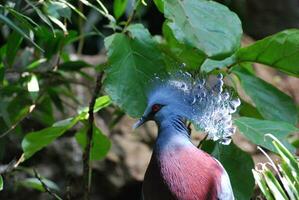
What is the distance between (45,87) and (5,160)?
2.50 feet

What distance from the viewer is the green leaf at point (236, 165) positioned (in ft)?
5.96

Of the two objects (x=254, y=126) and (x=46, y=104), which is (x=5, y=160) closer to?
(x=46, y=104)

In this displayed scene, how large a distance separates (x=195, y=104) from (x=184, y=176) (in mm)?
207

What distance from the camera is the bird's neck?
5.47ft

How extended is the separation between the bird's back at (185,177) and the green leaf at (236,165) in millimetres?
190

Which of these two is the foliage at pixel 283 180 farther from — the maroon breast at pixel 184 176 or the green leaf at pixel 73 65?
the green leaf at pixel 73 65

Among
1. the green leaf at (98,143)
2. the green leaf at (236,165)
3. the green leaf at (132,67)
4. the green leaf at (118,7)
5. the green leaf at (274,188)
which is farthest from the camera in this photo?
the green leaf at (118,7)

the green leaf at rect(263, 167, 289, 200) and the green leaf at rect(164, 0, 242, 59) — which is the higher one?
the green leaf at rect(164, 0, 242, 59)

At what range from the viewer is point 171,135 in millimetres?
1680

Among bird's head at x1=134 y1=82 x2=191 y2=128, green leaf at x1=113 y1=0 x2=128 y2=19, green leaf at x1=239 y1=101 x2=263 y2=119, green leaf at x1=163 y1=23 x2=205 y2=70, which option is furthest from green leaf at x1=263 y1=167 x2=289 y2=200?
green leaf at x1=113 y1=0 x2=128 y2=19

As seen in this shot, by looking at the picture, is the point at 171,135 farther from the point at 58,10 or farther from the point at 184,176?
the point at 58,10

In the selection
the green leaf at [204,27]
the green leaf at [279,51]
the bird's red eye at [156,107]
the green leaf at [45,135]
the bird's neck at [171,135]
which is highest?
the green leaf at [204,27]

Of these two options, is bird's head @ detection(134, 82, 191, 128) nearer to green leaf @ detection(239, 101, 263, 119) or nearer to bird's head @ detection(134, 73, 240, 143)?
bird's head @ detection(134, 73, 240, 143)

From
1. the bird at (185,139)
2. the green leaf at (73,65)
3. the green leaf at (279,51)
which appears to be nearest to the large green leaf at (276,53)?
the green leaf at (279,51)
